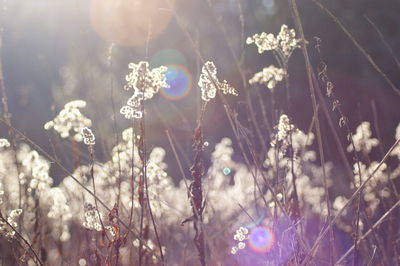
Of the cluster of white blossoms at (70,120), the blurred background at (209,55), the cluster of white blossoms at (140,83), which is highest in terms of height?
the blurred background at (209,55)

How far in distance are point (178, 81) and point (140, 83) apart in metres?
11.9

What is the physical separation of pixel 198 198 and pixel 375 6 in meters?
9.66

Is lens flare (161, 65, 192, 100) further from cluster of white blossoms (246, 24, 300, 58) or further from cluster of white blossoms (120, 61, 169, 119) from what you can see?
cluster of white blossoms (120, 61, 169, 119)

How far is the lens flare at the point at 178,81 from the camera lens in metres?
12.9

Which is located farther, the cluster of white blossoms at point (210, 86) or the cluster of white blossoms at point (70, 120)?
the cluster of white blossoms at point (70, 120)

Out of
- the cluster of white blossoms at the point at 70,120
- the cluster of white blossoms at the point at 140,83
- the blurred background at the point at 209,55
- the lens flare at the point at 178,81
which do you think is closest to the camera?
the cluster of white blossoms at the point at 140,83

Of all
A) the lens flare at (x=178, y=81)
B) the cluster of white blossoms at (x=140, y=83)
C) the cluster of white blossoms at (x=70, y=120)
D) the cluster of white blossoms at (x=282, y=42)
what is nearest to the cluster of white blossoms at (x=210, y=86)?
the cluster of white blossoms at (x=140, y=83)

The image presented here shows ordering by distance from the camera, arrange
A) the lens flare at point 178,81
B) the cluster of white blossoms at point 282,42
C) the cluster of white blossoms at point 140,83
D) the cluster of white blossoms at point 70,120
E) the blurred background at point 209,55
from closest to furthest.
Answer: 1. the cluster of white blossoms at point 140,83
2. the cluster of white blossoms at point 282,42
3. the cluster of white blossoms at point 70,120
4. the blurred background at point 209,55
5. the lens flare at point 178,81

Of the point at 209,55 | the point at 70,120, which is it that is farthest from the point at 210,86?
the point at 209,55

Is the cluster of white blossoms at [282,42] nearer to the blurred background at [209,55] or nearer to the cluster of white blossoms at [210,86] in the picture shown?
the cluster of white blossoms at [210,86]

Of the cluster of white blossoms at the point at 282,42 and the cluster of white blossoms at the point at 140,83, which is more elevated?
the cluster of white blossoms at the point at 282,42

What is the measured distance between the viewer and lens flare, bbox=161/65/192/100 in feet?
42.3

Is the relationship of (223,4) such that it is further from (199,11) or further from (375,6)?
(375,6)

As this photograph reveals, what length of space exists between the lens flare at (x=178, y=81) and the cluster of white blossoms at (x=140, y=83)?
1065 centimetres
